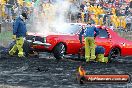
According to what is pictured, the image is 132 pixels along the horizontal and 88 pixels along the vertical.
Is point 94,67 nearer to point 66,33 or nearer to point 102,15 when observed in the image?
point 66,33

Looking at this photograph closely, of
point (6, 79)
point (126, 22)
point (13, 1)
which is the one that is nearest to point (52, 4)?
point (13, 1)

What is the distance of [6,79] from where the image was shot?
35.3 ft

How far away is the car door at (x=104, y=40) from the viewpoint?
1725 cm

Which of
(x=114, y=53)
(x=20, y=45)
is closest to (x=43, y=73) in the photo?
(x=20, y=45)

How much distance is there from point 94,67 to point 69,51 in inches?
95.7

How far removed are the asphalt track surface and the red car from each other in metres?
0.82

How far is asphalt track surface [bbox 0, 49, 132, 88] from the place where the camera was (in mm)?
10125

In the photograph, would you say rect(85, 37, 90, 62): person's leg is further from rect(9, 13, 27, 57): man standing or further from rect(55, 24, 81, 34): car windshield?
rect(9, 13, 27, 57): man standing

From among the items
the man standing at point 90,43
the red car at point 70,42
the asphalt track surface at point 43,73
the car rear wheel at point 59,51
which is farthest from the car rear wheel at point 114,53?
the car rear wheel at point 59,51

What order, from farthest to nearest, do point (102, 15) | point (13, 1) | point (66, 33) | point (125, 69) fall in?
point (102, 15) → point (13, 1) → point (66, 33) → point (125, 69)

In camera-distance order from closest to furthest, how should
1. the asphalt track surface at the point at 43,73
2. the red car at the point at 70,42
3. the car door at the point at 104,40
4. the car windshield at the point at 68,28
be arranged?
the asphalt track surface at the point at 43,73
the red car at the point at 70,42
the car windshield at the point at 68,28
the car door at the point at 104,40

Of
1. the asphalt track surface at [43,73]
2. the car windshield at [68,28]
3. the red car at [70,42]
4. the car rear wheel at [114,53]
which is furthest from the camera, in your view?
the car rear wheel at [114,53]

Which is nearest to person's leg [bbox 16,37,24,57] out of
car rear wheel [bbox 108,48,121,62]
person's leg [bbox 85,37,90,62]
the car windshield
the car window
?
the car windshield

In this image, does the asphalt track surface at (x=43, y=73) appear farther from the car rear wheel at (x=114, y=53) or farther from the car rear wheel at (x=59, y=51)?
the car rear wheel at (x=114, y=53)
